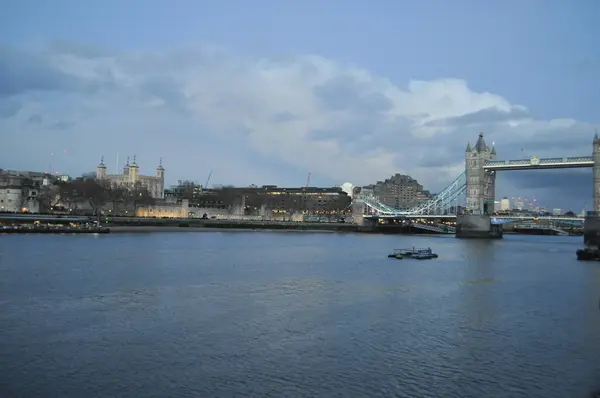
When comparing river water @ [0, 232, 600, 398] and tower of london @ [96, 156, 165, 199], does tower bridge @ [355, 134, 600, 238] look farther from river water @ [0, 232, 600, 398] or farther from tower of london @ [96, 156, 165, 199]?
tower of london @ [96, 156, 165, 199]

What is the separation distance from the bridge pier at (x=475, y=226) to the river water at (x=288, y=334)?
53157mm

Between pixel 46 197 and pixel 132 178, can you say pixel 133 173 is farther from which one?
pixel 46 197

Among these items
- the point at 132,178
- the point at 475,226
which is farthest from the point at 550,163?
the point at 132,178

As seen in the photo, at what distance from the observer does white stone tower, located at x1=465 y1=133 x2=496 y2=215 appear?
87.4 meters

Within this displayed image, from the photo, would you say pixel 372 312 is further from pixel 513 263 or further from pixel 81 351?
pixel 513 263

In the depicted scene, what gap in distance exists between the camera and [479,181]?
88.1 meters

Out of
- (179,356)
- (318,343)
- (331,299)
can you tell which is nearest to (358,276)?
(331,299)

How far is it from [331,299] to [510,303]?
7081mm

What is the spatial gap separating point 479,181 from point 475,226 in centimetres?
867

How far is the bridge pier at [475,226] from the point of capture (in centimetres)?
8275

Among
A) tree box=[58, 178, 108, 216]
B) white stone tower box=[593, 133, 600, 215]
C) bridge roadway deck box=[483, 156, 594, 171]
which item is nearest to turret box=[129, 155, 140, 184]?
tree box=[58, 178, 108, 216]

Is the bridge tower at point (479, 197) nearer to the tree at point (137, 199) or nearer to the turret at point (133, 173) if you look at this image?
the tree at point (137, 199)

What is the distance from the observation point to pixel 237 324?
17297 millimetres

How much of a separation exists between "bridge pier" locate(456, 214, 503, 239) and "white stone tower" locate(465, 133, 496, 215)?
316cm
